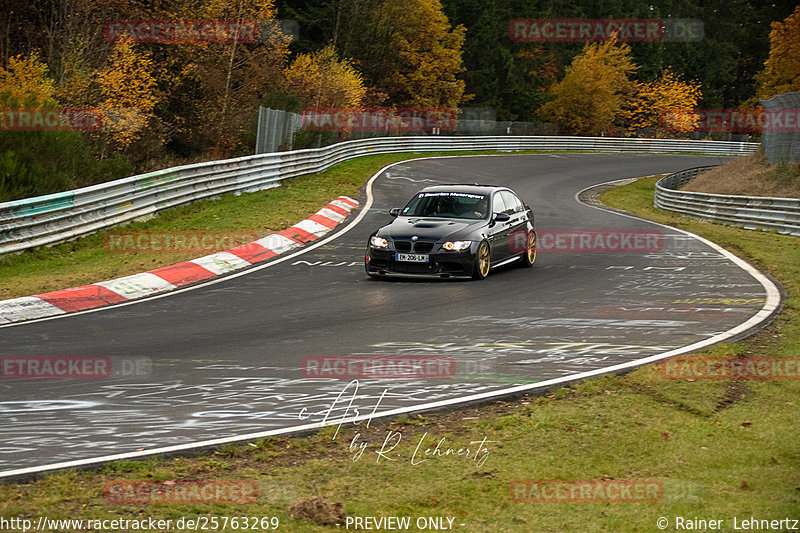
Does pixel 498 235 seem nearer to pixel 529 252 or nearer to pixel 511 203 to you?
pixel 529 252

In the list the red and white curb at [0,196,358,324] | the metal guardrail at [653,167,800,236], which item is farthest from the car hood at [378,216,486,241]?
the metal guardrail at [653,167,800,236]

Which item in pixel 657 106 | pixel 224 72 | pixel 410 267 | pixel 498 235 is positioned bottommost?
pixel 410 267

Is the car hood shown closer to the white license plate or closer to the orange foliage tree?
the white license plate

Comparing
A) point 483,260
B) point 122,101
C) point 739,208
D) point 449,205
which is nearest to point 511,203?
point 449,205

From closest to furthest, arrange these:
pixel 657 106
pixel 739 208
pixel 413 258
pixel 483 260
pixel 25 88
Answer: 1. pixel 413 258
2. pixel 483 260
3. pixel 25 88
4. pixel 739 208
5. pixel 657 106

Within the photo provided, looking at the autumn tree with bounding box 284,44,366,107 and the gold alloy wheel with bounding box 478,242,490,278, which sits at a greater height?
the autumn tree with bounding box 284,44,366,107

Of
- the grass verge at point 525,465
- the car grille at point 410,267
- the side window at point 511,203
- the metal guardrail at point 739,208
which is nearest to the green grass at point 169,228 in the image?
the car grille at point 410,267

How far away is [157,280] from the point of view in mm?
14008

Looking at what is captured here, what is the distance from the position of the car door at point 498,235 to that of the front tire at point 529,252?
74cm

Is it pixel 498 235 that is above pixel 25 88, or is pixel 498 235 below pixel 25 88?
below

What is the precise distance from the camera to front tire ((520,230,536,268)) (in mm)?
16484

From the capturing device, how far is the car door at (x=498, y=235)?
50.1 ft

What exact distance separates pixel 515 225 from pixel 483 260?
1.44m

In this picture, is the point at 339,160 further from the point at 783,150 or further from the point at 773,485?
the point at 773,485
